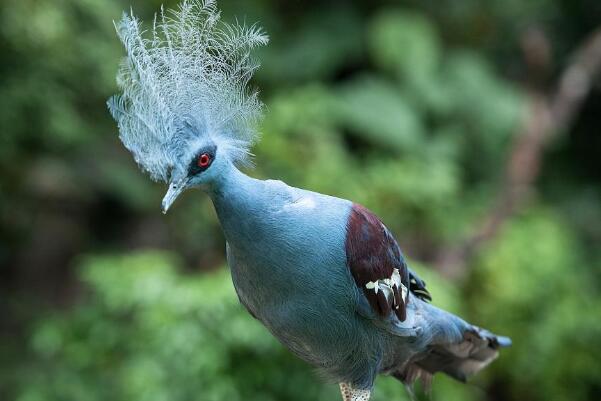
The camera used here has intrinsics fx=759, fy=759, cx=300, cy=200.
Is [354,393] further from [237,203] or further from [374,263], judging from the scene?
[237,203]

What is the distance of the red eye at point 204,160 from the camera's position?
1.42m

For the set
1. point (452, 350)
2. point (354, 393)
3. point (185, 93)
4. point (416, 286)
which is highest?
point (185, 93)

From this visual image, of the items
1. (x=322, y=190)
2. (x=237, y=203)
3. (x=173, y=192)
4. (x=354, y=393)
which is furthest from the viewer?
(x=322, y=190)

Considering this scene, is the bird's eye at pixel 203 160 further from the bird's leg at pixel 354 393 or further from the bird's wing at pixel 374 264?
the bird's leg at pixel 354 393

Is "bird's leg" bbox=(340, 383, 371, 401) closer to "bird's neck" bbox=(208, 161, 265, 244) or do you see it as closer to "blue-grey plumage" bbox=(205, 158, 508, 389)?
"blue-grey plumage" bbox=(205, 158, 508, 389)

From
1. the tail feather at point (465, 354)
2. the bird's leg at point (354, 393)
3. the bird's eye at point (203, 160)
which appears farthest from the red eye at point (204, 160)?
the tail feather at point (465, 354)

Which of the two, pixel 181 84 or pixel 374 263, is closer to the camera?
pixel 181 84

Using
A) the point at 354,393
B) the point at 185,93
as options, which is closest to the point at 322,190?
the point at 354,393

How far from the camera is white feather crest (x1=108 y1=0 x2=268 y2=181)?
1.43 m

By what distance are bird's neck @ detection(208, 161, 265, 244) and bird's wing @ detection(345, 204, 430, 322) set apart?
237 mm

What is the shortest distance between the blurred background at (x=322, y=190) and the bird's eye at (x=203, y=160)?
1.87 m

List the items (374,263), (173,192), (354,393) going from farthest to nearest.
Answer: (354,393)
(374,263)
(173,192)

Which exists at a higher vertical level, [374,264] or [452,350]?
[374,264]

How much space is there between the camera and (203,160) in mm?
1420
